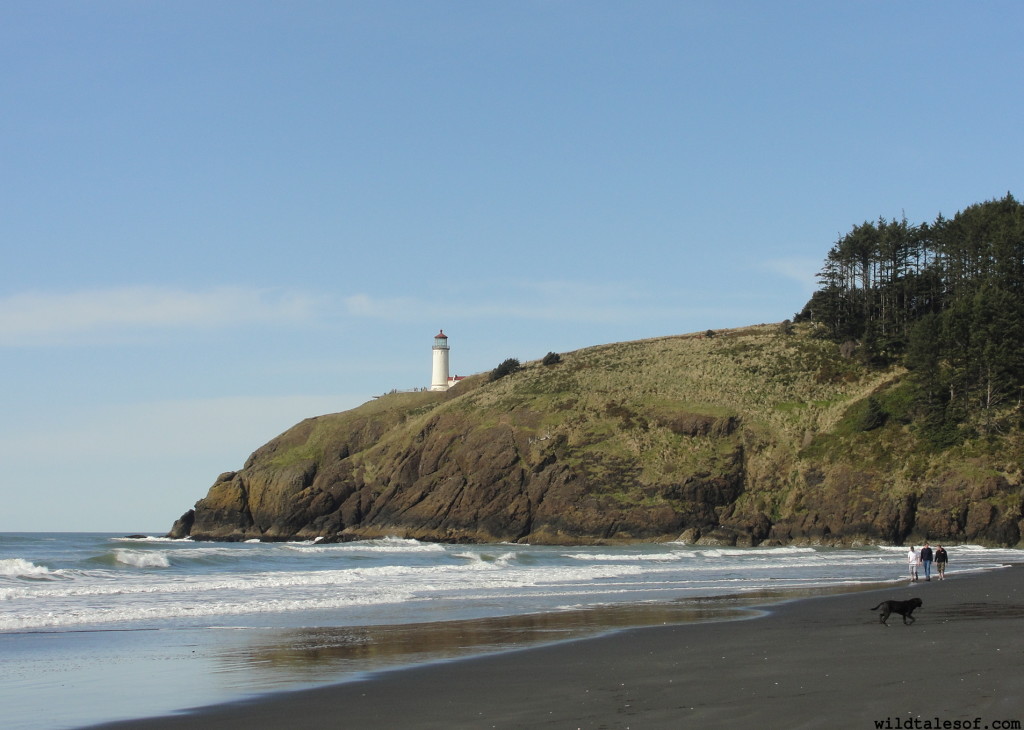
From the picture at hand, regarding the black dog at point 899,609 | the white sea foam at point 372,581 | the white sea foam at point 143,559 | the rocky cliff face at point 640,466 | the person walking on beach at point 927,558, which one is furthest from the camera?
the rocky cliff face at point 640,466

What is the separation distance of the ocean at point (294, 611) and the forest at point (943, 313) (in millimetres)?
23885

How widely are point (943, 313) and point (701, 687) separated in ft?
246

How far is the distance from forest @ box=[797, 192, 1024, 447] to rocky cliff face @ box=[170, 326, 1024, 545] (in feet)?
9.09

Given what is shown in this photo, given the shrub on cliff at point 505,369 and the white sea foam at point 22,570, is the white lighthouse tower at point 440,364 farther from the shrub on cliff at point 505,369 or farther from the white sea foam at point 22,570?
the white sea foam at point 22,570

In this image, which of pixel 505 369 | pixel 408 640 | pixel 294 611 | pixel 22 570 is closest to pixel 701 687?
pixel 408 640

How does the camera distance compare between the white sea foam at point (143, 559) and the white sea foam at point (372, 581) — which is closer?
the white sea foam at point (372, 581)

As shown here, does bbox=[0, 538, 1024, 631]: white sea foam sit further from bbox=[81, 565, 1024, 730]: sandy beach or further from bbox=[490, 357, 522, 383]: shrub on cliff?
bbox=[490, 357, 522, 383]: shrub on cliff

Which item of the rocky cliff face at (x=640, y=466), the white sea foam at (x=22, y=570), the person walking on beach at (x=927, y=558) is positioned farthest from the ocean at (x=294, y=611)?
the rocky cliff face at (x=640, y=466)

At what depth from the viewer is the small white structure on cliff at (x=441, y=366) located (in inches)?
4525

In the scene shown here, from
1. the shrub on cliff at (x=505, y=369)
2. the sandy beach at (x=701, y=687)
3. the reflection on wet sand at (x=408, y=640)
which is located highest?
the shrub on cliff at (x=505, y=369)

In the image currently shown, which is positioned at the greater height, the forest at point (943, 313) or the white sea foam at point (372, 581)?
the forest at point (943, 313)

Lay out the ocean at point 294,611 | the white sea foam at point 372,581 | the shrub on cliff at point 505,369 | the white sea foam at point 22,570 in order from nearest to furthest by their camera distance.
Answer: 1. the ocean at point 294,611
2. the white sea foam at point 372,581
3. the white sea foam at point 22,570
4. the shrub on cliff at point 505,369

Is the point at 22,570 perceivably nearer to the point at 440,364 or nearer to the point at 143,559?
the point at 143,559

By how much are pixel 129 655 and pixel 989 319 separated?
73322 mm
